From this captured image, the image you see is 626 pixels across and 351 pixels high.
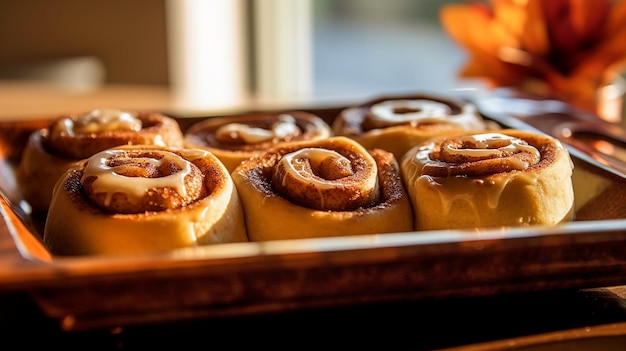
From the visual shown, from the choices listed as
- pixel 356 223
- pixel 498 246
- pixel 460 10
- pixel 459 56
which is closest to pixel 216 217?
pixel 356 223

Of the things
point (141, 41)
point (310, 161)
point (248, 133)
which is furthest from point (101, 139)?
point (141, 41)

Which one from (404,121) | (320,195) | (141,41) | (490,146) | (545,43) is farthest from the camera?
(141,41)

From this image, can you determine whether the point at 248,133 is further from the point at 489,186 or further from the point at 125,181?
the point at 489,186

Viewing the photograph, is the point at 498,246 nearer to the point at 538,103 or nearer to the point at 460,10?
the point at 538,103

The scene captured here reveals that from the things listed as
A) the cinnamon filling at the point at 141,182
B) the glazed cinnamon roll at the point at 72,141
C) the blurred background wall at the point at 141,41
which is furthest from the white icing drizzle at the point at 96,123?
the blurred background wall at the point at 141,41

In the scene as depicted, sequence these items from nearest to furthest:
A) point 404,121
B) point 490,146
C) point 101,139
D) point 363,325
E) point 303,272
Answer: point 303,272
point 363,325
point 490,146
point 101,139
point 404,121
